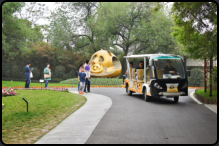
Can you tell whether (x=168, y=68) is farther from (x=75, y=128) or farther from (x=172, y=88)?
(x=75, y=128)

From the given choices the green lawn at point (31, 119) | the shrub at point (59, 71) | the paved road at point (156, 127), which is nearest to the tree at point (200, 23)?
the paved road at point (156, 127)

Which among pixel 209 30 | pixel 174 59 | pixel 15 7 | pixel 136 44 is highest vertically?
pixel 15 7

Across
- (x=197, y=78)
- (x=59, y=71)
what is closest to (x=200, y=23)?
(x=197, y=78)

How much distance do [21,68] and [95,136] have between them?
36936 mm

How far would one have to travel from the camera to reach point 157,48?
35250 millimetres

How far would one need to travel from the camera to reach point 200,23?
12258 millimetres

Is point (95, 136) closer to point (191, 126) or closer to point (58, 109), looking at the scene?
point (191, 126)

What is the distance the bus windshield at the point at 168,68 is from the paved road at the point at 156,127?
2529mm

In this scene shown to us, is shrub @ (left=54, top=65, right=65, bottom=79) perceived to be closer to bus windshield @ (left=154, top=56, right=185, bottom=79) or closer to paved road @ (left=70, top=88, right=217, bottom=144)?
bus windshield @ (left=154, top=56, right=185, bottom=79)

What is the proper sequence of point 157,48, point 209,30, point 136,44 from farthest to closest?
point 136,44 < point 157,48 < point 209,30

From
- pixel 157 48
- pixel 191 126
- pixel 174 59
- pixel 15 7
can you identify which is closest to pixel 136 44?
pixel 157 48

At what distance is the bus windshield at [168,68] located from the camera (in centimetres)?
1302

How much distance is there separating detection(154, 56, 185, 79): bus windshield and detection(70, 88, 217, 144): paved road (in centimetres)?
253

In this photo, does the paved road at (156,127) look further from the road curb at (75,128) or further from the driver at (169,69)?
the driver at (169,69)
